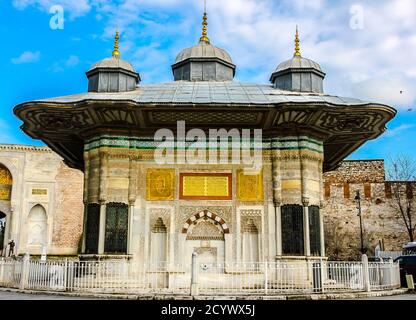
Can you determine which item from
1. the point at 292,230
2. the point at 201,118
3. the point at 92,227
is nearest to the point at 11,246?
the point at 92,227

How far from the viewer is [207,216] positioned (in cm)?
1375

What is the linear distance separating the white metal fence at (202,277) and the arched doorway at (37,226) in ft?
58.8

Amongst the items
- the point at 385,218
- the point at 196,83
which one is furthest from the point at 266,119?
the point at 385,218

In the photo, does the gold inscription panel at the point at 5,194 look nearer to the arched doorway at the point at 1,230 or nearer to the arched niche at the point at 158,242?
the arched doorway at the point at 1,230

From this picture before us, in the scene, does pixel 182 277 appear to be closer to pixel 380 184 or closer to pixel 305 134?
pixel 305 134

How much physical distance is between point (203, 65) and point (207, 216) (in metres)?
6.18

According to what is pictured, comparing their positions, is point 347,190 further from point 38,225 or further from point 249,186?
point 38,225

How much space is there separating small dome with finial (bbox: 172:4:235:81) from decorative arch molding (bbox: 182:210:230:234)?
18.2 ft

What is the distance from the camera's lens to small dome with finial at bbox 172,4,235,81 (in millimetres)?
17250

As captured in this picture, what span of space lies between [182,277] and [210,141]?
3993 mm

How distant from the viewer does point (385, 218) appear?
29.2m

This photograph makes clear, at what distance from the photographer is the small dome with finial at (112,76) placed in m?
15.4

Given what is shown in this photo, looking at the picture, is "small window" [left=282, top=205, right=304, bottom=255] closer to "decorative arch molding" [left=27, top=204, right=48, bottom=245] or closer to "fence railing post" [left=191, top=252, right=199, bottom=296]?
"fence railing post" [left=191, top=252, right=199, bottom=296]

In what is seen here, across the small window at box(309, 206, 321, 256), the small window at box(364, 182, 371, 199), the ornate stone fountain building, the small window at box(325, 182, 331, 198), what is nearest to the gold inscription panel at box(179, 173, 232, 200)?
the ornate stone fountain building
